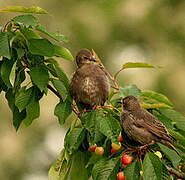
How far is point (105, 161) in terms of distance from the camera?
324 cm

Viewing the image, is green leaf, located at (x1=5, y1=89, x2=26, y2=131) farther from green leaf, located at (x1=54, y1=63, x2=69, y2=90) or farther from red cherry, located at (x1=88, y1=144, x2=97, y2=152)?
red cherry, located at (x1=88, y1=144, x2=97, y2=152)

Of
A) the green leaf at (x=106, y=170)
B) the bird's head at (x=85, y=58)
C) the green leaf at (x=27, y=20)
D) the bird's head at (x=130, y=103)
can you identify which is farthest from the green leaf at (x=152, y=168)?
the bird's head at (x=85, y=58)

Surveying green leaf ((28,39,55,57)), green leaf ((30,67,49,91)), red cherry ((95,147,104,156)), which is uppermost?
green leaf ((28,39,55,57))

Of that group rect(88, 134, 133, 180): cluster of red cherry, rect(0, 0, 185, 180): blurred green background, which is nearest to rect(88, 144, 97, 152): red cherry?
rect(88, 134, 133, 180): cluster of red cherry

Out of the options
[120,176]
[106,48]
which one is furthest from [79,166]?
[106,48]

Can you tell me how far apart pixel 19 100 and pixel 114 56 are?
300 inches

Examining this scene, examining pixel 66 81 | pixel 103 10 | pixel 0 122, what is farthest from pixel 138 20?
pixel 66 81

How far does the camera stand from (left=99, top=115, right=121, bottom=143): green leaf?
3.19 metres

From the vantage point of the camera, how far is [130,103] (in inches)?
142

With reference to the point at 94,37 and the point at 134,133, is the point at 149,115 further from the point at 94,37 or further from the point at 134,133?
the point at 94,37

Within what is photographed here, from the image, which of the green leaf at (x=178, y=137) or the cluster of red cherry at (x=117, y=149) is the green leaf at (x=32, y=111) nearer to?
the cluster of red cherry at (x=117, y=149)

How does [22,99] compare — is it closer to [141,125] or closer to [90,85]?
[141,125]

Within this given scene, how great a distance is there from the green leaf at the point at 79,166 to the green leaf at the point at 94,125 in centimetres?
20

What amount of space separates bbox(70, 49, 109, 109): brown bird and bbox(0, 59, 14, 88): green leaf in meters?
0.58
